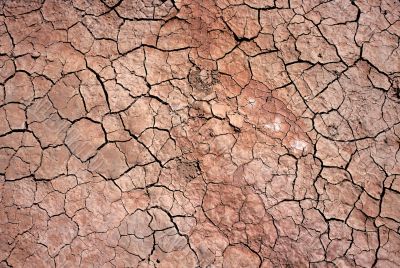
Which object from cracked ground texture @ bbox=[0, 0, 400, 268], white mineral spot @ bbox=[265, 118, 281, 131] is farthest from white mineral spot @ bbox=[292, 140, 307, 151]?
white mineral spot @ bbox=[265, 118, 281, 131]

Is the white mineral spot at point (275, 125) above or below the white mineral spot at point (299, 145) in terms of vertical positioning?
above

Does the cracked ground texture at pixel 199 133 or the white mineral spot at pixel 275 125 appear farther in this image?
the white mineral spot at pixel 275 125

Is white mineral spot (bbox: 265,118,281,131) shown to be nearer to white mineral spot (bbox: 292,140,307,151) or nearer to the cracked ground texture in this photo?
the cracked ground texture

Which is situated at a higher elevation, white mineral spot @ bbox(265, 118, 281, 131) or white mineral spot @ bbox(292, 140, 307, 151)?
white mineral spot @ bbox(265, 118, 281, 131)

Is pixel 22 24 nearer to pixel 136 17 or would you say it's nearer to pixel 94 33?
pixel 94 33

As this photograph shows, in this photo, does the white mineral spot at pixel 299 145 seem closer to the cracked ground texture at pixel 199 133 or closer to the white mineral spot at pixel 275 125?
the cracked ground texture at pixel 199 133

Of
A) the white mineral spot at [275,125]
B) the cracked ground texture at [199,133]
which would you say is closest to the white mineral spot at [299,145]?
the cracked ground texture at [199,133]

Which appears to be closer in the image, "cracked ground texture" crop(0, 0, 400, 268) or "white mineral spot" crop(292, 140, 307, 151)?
"cracked ground texture" crop(0, 0, 400, 268)

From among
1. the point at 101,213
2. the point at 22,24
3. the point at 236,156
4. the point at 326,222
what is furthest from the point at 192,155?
the point at 22,24
